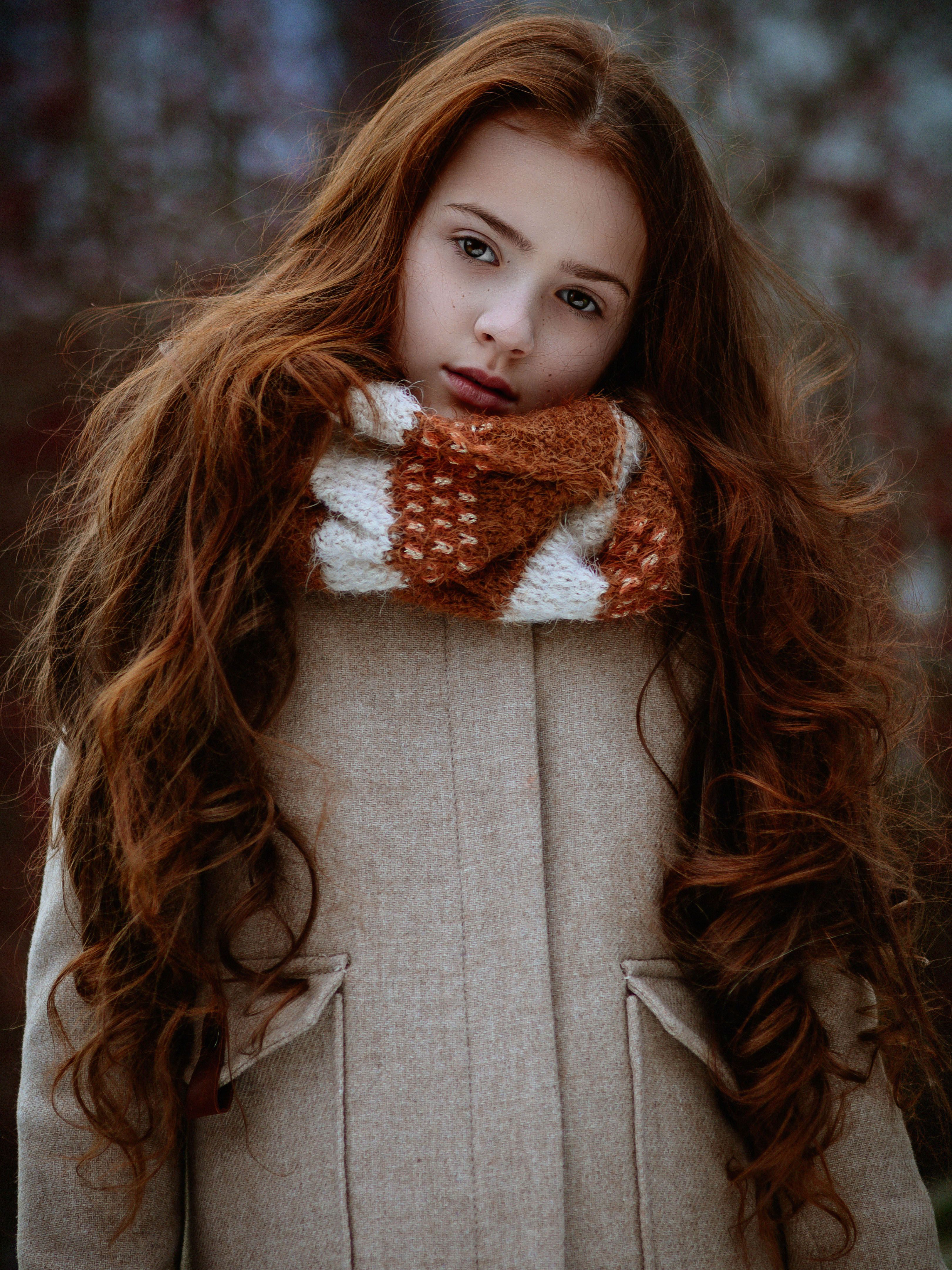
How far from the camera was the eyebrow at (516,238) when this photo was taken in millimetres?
1149

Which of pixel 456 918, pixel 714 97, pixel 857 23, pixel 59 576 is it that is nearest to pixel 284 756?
pixel 456 918

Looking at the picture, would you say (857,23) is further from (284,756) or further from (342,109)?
(284,756)

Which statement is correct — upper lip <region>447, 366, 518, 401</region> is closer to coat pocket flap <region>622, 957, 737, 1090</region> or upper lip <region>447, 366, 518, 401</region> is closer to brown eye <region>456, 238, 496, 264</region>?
brown eye <region>456, 238, 496, 264</region>

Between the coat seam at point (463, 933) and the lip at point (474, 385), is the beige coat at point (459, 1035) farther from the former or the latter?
the lip at point (474, 385)

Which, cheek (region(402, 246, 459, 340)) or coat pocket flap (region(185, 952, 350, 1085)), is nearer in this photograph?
coat pocket flap (region(185, 952, 350, 1085))

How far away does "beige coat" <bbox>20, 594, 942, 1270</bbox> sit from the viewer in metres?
1.06

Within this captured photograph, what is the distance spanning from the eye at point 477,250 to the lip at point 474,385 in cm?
14

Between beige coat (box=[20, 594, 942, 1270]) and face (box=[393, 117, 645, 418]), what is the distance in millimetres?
326

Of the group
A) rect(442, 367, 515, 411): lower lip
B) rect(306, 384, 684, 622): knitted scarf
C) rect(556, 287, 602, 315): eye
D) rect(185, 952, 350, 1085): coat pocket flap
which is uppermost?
rect(556, 287, 602, 315): eye

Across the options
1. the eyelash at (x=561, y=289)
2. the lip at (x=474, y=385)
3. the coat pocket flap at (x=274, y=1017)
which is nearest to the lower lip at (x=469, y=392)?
the lip at (x=474, y=385)

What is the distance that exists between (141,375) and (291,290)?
0.24 meters

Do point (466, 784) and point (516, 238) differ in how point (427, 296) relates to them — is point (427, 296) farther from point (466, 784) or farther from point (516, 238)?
point (466, 784)

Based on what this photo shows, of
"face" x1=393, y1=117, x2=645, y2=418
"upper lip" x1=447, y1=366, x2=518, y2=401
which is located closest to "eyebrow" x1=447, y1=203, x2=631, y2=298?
"face" x1=393, y1=117, x2=645, y2=418

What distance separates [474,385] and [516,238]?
19 cm
